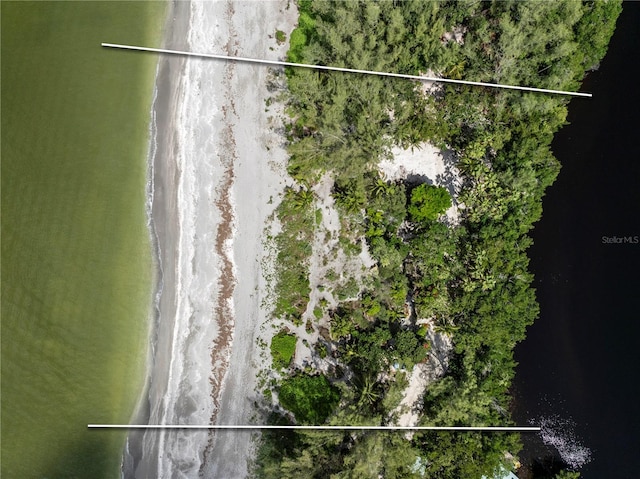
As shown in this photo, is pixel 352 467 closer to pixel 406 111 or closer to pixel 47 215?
pixel 406 111

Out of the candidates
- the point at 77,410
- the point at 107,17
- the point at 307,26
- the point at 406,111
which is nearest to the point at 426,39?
the point at 406,111

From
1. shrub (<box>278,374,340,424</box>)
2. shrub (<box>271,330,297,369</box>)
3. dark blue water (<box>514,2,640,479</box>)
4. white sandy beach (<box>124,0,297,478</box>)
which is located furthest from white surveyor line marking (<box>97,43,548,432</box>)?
shrub (<box>271,330,297,369</box>)

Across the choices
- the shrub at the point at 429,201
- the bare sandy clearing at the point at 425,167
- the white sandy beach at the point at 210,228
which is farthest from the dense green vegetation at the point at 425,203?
the white sandy beach at the point at 210,228

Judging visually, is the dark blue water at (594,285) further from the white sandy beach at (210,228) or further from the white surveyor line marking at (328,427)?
the white sandy beach at (210,228)

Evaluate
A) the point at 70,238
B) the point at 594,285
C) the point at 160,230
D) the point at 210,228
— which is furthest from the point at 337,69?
the point at 594,285

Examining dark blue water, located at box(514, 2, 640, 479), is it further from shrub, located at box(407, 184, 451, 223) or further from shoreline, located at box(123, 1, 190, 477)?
shoreline, located at box(123, 1, 190, 477)
